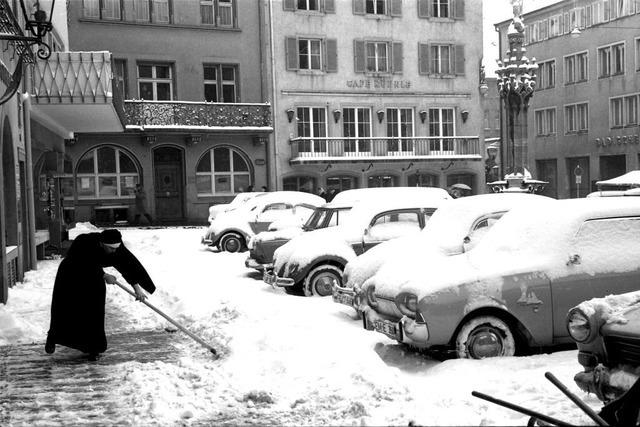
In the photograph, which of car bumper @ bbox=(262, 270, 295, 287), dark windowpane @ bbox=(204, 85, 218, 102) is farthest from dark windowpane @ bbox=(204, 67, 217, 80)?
car bumper @ bbox=(262, 270, 295, 287)

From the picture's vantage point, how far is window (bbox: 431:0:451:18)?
134 feet

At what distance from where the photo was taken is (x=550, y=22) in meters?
49.1

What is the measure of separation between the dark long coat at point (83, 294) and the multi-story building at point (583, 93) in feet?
122

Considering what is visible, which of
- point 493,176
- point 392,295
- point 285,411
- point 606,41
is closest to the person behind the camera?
point 285,411

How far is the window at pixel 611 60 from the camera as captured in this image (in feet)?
144

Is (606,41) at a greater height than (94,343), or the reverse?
(606,41)

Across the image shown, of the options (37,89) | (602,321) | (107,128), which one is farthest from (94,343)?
(107,128)

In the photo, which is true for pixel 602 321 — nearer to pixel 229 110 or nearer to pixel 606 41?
pixel 229 110

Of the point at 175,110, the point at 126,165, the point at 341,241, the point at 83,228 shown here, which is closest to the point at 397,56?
the point at 175,110

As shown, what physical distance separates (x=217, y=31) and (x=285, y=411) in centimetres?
3217

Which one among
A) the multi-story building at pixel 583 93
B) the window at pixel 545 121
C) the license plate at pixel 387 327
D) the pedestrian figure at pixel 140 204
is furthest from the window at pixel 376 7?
the license plate at pixel 387 327

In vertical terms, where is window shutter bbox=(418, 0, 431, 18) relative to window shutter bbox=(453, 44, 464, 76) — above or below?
above

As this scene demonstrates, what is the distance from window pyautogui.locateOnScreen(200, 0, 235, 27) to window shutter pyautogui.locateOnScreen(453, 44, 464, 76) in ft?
41.3

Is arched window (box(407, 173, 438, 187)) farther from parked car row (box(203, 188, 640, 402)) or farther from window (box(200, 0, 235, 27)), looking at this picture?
parked car row (box(203, 188, 640, 402))
